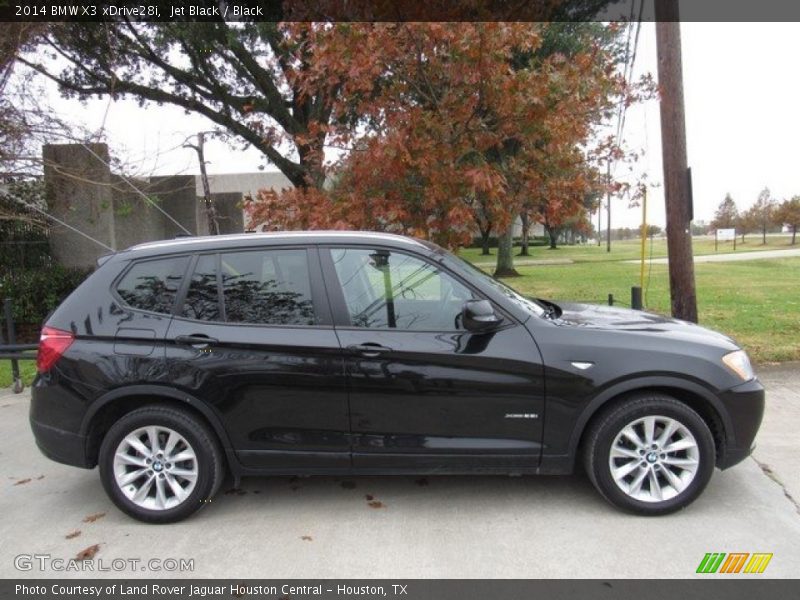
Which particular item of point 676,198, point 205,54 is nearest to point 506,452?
point 676,198

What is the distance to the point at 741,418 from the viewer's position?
11.6ft

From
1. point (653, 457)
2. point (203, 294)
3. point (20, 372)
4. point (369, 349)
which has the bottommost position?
point (653, 457)

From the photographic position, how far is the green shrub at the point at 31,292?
10.5 meters

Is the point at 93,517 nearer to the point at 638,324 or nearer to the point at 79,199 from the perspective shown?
the point at 638,324

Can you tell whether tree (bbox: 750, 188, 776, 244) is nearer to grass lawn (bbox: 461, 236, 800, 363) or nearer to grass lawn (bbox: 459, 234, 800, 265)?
grass lawn (bbox: 459, 234, 800, 265)

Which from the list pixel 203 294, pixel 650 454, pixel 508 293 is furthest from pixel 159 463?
pixel 650 454

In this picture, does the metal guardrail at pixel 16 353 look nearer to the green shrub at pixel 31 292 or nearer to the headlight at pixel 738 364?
the green shrub at pixel 31 292

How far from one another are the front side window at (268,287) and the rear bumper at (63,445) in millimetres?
1220

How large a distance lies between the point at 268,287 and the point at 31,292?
8.96 metres

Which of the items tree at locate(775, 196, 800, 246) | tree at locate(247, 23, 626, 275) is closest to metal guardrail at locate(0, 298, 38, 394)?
tree at locate(247, 23, 626, 275)

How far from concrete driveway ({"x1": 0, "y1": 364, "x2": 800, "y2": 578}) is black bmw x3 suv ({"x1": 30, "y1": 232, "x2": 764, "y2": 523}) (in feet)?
0.78

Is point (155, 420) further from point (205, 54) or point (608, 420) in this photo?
point (205, 54)

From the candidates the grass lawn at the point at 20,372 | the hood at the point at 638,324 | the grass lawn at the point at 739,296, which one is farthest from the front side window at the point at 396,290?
the grass lawn at the point at 20,372

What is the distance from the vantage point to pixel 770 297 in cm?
1247
